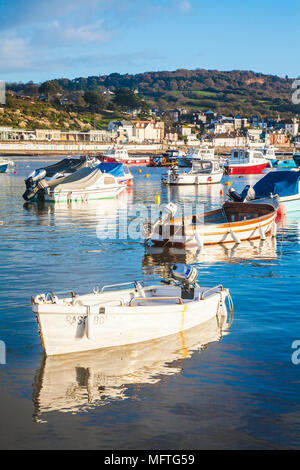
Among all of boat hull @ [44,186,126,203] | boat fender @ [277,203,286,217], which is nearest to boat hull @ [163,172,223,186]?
boat hull @ [44,186,126,203]

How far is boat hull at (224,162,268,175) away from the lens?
88.4 m

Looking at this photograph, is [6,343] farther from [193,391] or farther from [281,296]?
[281,296]

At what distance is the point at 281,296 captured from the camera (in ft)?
58.0

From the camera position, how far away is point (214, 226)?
26.6 meters

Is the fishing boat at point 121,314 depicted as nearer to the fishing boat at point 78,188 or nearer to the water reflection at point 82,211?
the water reflection at point 82,211

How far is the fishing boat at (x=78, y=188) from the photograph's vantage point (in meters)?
45.5

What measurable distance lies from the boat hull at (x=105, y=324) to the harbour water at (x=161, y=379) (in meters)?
0.25

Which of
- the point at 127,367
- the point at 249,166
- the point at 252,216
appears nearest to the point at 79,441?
the point at 127,367

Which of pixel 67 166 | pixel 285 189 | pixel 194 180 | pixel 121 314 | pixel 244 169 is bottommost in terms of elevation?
pixel 121 314

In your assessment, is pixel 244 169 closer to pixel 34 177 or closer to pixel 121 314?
pixel 34 177

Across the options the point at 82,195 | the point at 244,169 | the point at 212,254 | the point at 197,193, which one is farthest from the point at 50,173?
the point at 244,169

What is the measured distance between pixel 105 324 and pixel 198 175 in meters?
58.4

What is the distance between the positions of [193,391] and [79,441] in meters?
2.74

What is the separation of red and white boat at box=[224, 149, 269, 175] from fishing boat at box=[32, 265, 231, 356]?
74769 millimetres
